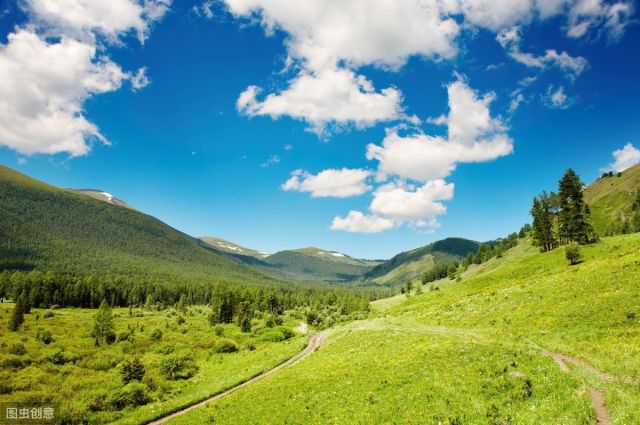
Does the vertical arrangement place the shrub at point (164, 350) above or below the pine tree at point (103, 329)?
below

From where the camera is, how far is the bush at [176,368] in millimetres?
54844

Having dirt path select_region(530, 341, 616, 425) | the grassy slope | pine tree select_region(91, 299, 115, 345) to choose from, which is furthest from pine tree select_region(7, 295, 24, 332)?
dirt path select_region(530, 341, 616, 425)

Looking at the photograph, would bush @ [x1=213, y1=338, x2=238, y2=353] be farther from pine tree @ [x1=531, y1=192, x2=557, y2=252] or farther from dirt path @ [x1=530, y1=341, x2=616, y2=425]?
pine tree @ [x1=531, y1=192, x2=557, y2=252]

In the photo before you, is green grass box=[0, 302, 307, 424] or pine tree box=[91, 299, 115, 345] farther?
pine tree box=[91, 299, 115, 345]

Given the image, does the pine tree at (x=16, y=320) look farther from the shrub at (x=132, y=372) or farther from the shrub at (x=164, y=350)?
the shrub at (x=132, y=372)

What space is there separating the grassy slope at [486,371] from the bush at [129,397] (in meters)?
14.1

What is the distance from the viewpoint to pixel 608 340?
28.7 m

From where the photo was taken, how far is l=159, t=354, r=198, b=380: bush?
180 ft

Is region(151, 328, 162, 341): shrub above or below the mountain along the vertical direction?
below

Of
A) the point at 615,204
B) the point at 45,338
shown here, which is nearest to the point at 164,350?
the point at 45,338

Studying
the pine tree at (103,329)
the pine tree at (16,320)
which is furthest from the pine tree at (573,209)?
the pine tree at (16,320)

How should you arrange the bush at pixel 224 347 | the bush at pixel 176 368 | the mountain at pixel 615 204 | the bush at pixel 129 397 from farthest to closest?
1. the mountain at pixel 615 204
2. the bush at pixel 224 347
3. the bush at pixel 176 368
4. the bush at pixel 129 397

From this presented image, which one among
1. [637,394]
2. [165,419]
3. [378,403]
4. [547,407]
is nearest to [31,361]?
[165,419]

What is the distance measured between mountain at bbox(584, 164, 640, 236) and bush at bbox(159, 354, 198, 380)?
171m
